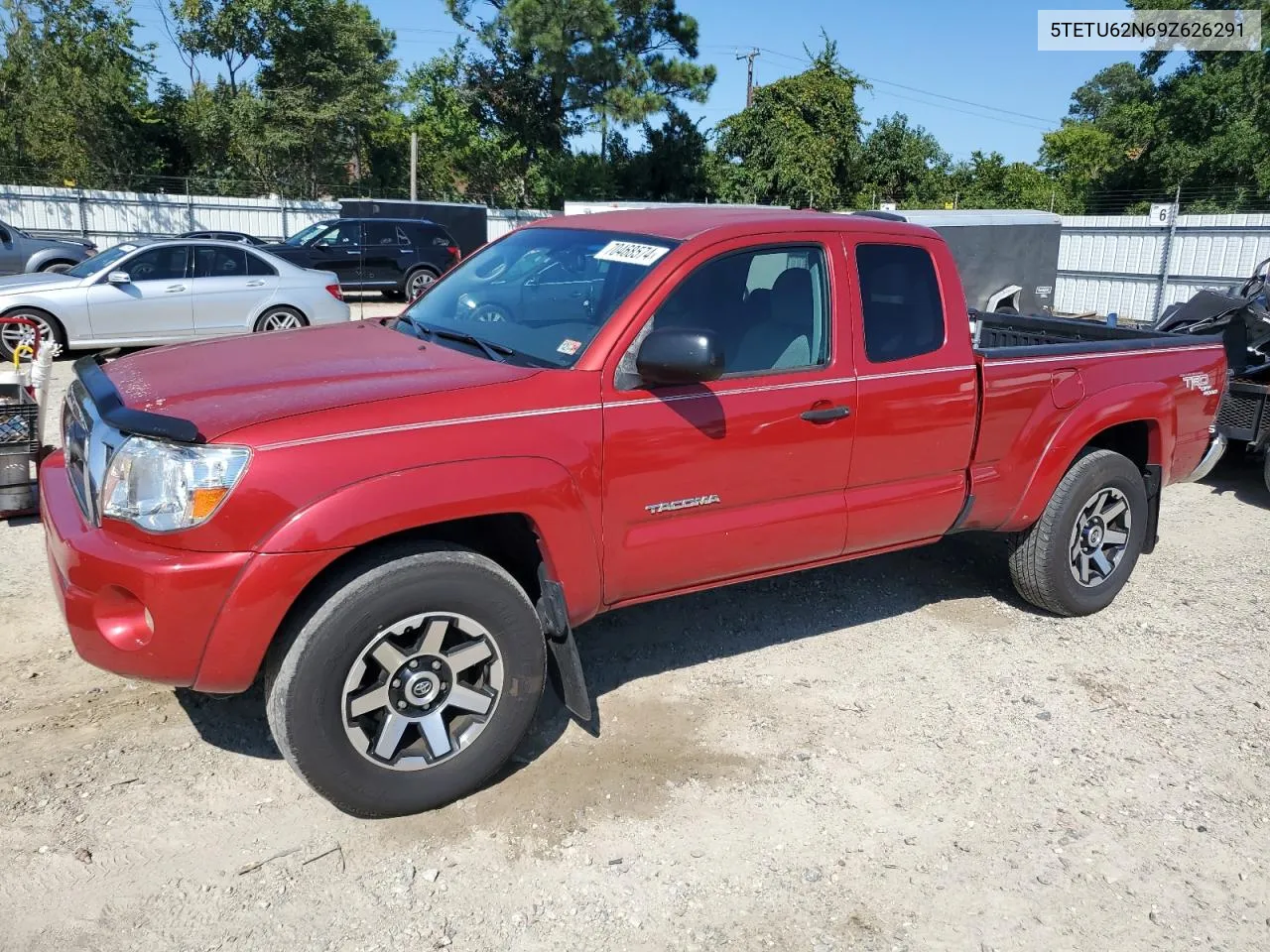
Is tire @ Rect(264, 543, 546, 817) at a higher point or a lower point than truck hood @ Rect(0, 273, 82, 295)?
lower

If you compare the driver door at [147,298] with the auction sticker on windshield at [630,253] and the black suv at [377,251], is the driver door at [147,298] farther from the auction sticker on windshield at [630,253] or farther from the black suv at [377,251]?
the auction sticker on windshield at [630,253]

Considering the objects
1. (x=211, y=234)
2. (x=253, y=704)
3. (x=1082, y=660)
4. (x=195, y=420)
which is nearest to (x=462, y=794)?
(x=253, y=704)

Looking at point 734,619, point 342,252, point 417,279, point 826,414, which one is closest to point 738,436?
point 826,414

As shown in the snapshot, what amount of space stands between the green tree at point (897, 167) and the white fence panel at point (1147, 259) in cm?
1705

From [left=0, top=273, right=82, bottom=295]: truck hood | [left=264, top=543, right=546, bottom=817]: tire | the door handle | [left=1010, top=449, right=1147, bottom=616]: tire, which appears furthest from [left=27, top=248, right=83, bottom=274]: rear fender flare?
[left=1010, top=449, right=1147, bottom=616]: tire

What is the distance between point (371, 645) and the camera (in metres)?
3.11

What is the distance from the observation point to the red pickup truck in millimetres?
2947

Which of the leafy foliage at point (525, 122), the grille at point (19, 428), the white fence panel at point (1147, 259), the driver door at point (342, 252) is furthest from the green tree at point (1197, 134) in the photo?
the grille at point (19, 428)

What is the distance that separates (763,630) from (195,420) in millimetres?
2875

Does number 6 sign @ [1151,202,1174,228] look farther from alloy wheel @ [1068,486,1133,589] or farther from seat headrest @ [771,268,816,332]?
seat headrest @ [771,268,816,332]

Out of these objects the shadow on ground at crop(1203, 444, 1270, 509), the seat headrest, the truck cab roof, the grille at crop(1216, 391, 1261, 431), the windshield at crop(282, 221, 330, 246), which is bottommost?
the shadow on ground at crop(1203, 444, 1270, 509)

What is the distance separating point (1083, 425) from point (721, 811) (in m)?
2.65

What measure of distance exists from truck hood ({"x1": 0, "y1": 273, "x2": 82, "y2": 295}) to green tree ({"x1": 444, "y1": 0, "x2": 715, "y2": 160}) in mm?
28635

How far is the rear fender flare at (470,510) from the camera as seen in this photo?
116 inches
